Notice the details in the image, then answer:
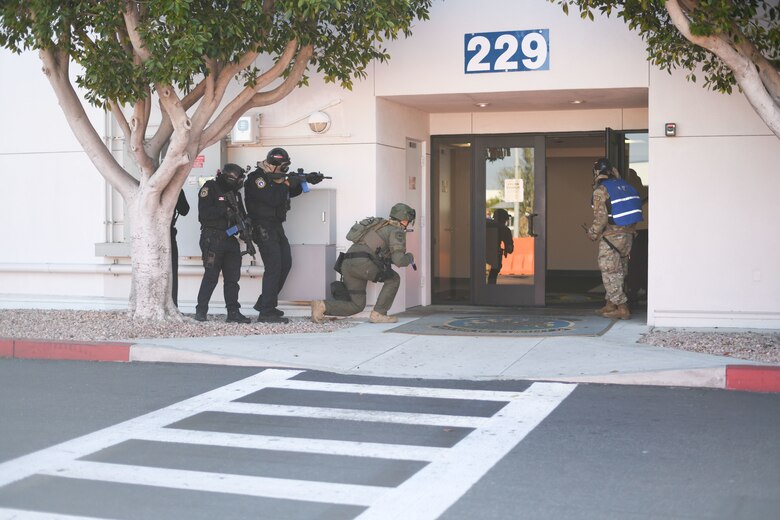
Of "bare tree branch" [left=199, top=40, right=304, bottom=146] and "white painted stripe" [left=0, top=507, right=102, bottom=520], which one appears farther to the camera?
"bare tree branch" [left=199, top=40, right=304, bottom=146]

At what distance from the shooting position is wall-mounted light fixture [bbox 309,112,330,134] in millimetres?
12914

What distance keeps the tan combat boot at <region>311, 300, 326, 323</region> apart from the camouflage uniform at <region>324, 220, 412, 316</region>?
0.05 metres

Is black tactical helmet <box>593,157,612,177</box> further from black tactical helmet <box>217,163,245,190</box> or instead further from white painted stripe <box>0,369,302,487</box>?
white painted stripe <box>0,369,302,487</box>

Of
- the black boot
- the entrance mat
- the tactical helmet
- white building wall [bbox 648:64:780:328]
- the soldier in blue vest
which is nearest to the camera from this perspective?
the entrance mat

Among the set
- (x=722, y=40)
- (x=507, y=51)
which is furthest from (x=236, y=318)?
(x=722, y=40)

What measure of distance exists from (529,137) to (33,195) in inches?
272

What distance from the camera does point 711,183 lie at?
11.6 m

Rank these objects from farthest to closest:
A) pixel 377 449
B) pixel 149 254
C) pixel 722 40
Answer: pixel 149 254, pixel 722 40, pixel 377 449

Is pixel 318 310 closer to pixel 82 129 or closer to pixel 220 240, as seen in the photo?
pixel 220 240

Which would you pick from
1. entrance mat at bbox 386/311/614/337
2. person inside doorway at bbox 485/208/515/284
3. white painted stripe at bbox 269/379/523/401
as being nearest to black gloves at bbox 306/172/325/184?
entrance mat at bbox 386/311/614/337

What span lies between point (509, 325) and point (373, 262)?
1.74 m

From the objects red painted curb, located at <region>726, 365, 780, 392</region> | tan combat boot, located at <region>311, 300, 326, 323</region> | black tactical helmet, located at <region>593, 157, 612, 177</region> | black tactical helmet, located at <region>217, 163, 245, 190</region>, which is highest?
black tactical helmet, located at <region>593, 157, 612, 177</region>

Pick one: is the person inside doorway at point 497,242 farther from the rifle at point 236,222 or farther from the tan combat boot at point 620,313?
the rifle at point 236,222

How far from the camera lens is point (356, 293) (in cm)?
1232
